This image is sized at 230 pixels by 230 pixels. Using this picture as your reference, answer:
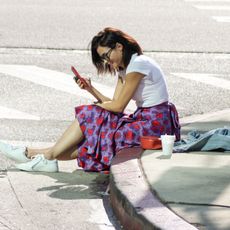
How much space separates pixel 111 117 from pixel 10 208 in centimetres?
136

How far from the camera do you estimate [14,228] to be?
708cm

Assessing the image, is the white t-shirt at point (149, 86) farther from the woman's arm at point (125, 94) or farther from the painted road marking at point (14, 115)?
the painted road marking at point (14, 115)

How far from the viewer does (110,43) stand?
8.55 metres

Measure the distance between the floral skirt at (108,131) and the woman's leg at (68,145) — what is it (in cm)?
5

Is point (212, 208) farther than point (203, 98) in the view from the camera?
No

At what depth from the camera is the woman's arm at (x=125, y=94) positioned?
27.9 feet

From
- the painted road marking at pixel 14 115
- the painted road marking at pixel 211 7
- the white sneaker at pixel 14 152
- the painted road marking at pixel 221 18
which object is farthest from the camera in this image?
the painted road marking at pixel 211 7

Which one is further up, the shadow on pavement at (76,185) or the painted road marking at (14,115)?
the shadow on pavement at (76,185)

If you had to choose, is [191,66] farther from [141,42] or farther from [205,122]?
[205,122]

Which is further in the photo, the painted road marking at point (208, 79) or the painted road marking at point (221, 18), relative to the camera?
the painted road marking at point (221, 18)

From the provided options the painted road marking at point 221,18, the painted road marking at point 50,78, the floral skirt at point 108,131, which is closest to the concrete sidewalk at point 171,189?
the floral skirt at point 108,131

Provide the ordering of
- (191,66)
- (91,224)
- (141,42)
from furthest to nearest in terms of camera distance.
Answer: (141,42)
(191,66)
(91,224)

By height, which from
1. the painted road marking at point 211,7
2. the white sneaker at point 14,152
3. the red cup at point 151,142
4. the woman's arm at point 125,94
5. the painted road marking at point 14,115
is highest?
the woman's arm at point 125,94

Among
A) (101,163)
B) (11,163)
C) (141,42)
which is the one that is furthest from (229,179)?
(141,42)
